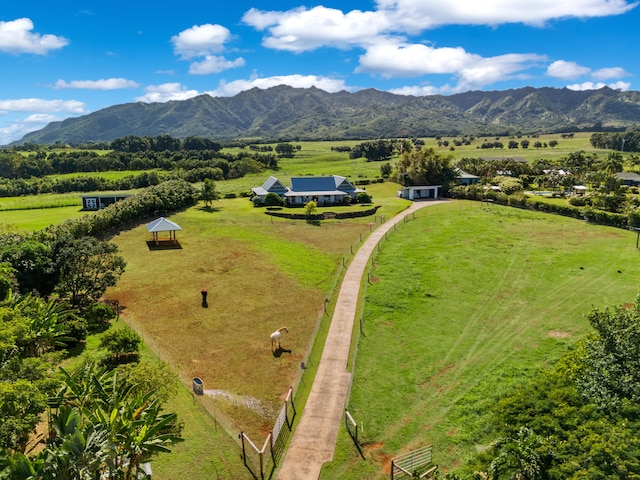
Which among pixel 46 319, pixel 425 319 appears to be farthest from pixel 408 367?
pixel 46 319

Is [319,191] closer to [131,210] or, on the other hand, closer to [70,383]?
[131,210]

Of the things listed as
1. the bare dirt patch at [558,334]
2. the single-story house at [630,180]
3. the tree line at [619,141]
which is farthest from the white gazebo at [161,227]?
the tree line at [619,141]

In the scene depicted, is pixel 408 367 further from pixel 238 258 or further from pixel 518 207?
pixel 518 207

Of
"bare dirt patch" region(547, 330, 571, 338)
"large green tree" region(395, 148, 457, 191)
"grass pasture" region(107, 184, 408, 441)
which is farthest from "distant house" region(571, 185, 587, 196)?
"bare dirt patch" region(547, 330, 571, 338)

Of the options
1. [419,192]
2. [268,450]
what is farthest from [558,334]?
[419,192]

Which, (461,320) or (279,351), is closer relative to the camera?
(279,351)

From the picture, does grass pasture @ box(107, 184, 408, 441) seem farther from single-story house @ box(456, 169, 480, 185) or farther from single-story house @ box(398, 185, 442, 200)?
single-story house @ box(456, 169, 480, 185)

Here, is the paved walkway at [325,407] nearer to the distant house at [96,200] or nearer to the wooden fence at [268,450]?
the wooden fence at [268,450]
